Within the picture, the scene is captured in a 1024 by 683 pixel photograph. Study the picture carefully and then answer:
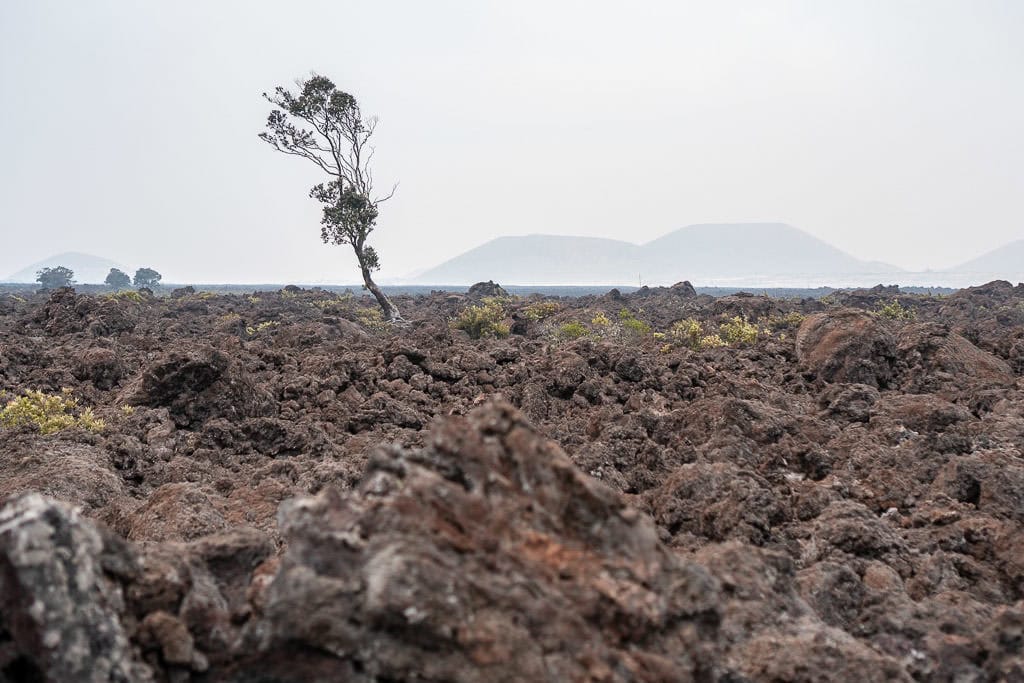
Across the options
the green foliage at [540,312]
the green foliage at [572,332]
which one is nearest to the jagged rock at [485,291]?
the green foliage at [540,312]

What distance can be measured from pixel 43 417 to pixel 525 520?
381 inches

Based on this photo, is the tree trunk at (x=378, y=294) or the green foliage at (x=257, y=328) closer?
the green foliage at (x=257, y=328)

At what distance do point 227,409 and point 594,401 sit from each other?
577 centimetres

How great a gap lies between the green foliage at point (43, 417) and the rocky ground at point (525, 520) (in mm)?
347

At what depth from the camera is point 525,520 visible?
3131mm

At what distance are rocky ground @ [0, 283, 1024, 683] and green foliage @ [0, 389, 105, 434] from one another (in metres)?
0.35

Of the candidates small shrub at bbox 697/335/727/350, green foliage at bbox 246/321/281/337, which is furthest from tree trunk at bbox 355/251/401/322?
small shrub at bbox 697/335/727/350

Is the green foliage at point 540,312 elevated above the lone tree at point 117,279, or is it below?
below

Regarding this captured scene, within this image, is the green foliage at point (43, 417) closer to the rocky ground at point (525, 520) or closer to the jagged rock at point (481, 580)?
Result: the rocky ground at point (525, 520)

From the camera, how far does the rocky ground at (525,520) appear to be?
2785 mm

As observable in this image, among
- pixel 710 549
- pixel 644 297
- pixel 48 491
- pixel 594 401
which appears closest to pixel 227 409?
pixel 48 491

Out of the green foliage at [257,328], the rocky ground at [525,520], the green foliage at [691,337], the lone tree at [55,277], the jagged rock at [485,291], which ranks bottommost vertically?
the rocky ground at [525,520]

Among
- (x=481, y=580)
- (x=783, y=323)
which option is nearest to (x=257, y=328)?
(x=783, y=323)

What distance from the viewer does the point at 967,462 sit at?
6.84m
